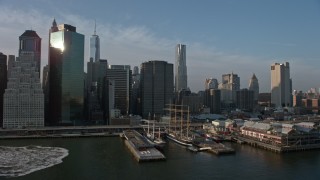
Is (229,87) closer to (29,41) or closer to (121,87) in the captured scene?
(121,87)

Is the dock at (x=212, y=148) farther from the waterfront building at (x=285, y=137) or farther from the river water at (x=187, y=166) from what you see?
the waterfront building at (x=285, y=137)

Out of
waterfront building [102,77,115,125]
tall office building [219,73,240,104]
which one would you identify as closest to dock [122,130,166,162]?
waterfront building [102,77,115,125]

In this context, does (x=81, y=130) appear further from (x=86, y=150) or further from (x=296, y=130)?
(x=296, y=130)

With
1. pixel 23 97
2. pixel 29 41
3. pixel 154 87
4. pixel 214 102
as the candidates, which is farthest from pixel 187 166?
pixel 214 102

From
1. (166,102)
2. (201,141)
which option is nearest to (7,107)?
(201,141)

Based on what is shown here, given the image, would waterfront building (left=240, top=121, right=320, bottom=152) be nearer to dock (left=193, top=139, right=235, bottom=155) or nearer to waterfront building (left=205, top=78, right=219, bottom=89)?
dock (left=193, top=139, right=235, bottom=155)
